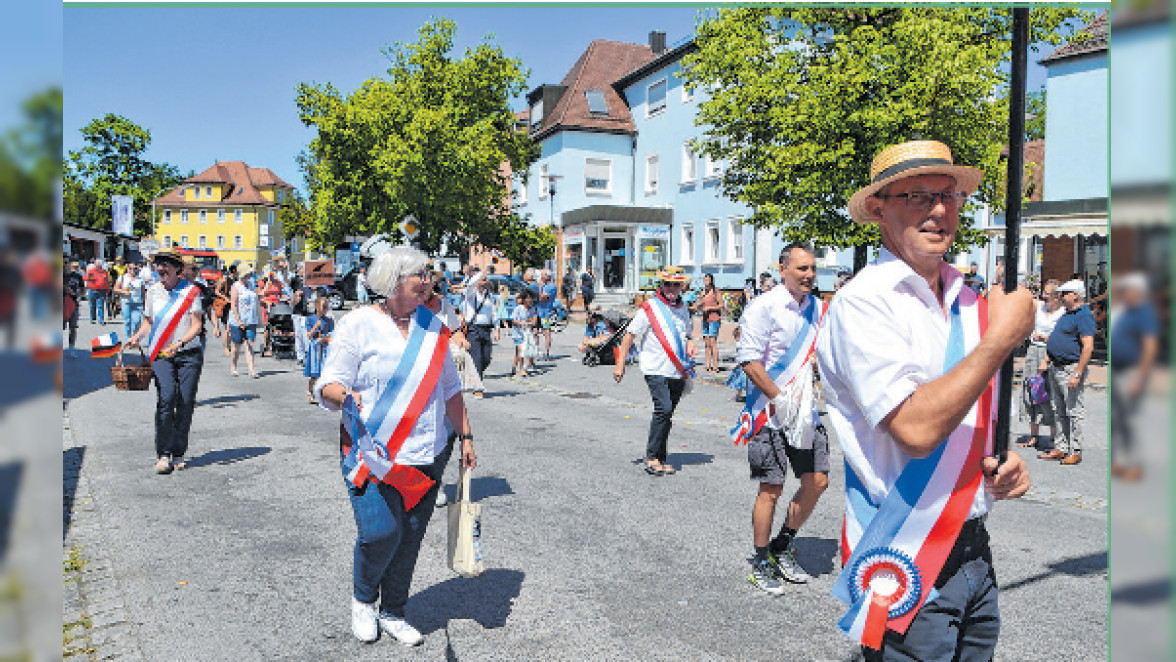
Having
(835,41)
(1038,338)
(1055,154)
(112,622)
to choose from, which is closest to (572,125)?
(1055,154)

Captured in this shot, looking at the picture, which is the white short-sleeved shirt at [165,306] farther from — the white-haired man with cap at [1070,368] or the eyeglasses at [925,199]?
the white-haired man with cap at [1070,368]

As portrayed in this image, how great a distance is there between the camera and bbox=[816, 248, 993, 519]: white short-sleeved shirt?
6.91 ft

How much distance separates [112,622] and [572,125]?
3863 cm

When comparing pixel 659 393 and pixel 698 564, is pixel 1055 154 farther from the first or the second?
pixel 698 564

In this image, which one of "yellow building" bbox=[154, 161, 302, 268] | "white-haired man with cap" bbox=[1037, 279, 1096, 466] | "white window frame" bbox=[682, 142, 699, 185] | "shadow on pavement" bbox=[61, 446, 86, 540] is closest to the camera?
"shadow on pavement" bbox=[61, 446, 86, 540]

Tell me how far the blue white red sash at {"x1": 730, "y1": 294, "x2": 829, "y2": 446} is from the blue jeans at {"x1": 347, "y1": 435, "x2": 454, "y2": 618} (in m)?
1.97

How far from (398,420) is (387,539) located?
556mm

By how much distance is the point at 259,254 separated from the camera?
9375cm

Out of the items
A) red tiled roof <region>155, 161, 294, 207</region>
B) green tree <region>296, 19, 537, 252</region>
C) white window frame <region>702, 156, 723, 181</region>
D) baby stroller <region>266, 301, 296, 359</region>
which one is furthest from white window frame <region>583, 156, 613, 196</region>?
red tiled roof <region>155, 161, 294, 207</region>

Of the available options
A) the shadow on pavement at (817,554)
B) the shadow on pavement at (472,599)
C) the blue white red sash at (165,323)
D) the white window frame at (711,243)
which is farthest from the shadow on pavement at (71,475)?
the white window frame at (711,243)

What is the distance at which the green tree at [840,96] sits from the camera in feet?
45.9

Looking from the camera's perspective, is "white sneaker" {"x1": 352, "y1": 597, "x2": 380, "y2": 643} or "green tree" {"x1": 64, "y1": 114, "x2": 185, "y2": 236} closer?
"green tree" {"x1": 64, "y1": 114, "x2": 185, "y2": 236}

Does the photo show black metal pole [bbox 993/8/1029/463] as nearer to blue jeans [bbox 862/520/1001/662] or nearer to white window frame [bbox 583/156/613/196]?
blue jeans [bbox 862/520/1001/662]

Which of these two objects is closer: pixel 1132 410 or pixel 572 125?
pixel 1132 410
